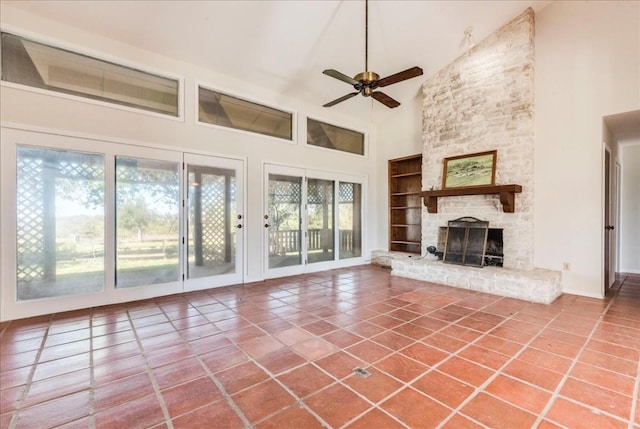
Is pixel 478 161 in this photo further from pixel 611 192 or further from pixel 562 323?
pixel 562 323

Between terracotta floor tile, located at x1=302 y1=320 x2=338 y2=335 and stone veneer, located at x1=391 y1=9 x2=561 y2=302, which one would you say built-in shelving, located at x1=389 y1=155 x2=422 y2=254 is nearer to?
stone veneer, located at x1=391 y1=9 x2=561 y2=302

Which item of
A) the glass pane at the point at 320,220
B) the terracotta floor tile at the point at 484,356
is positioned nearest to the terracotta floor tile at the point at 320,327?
the terracotta floor tile at the point at 484,356

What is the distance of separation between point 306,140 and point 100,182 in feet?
11.4

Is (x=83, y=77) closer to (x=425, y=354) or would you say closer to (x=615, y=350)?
(x=425, y=354)

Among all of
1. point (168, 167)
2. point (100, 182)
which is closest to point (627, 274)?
point (168, 167)

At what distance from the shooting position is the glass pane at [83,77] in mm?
3318

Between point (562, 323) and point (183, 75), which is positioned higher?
point (183, 75)

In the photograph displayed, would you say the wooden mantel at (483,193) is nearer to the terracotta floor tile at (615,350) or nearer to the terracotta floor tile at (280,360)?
the terracotta floor tile at (615,350)

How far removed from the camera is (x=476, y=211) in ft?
16.5

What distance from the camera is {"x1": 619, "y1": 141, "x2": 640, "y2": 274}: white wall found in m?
5.61

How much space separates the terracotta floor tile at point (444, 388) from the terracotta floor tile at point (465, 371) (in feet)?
0.21

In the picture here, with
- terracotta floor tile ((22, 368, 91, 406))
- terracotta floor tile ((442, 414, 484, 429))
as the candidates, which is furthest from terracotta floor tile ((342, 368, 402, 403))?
terracotta floor tile ((22, 368, 91, 406))

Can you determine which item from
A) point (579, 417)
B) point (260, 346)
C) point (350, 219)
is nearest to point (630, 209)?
point (350, 219)

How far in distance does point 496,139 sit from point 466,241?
1.72 metres
